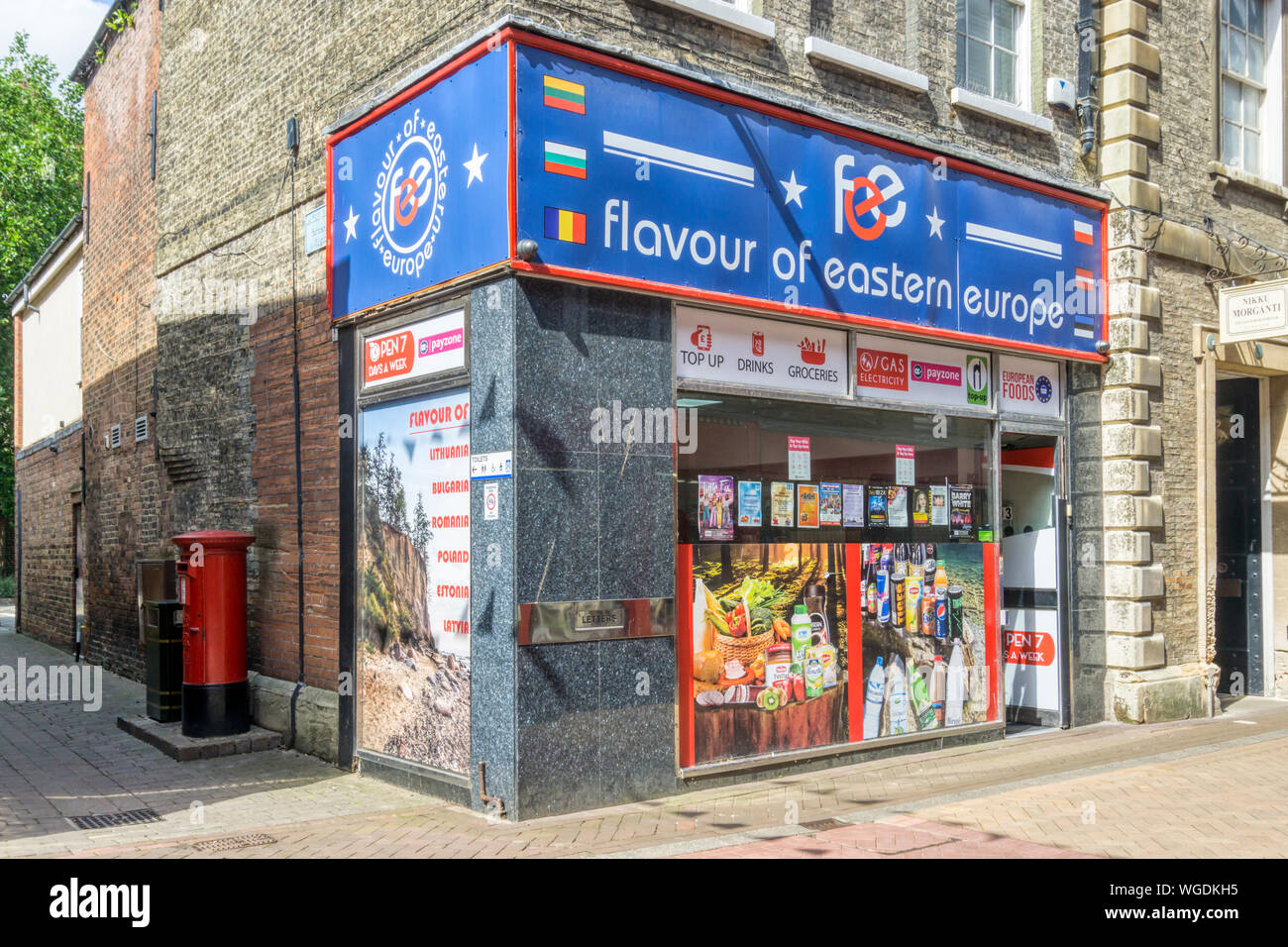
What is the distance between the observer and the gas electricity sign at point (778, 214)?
22.7ft

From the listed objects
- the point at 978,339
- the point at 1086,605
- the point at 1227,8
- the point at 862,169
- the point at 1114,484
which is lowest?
the point at 1086,605

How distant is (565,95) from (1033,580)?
6.23 meters

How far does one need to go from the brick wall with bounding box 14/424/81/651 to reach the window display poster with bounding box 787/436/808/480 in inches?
490

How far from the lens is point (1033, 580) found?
33.9ft

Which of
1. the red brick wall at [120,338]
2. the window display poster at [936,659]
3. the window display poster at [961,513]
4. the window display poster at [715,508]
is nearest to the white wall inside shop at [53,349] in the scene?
the red brick wall at [120,338]

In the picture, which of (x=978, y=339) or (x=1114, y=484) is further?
(x=1114, y=484)

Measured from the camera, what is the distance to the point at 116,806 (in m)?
7.32

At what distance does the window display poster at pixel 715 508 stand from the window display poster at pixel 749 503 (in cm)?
9

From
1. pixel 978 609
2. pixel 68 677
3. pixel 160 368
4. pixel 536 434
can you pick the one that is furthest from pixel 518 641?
pixel 68 677

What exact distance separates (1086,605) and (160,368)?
32.0 ft

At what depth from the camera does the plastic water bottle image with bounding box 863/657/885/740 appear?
8523 mm

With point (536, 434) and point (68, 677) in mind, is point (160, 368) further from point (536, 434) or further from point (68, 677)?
point (536, 434)

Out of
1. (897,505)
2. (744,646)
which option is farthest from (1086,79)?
(744,646)

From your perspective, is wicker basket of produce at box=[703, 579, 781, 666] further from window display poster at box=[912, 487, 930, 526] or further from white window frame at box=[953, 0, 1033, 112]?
white window frame at box=[953, 0, 1033, 112]
